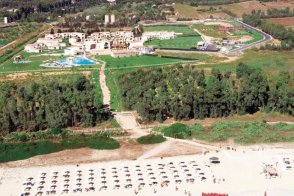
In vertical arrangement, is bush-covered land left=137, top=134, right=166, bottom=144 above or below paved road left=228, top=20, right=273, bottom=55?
below

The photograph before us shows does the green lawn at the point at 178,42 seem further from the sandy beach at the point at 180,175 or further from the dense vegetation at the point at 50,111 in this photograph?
the sandy beach at the point at 180,175

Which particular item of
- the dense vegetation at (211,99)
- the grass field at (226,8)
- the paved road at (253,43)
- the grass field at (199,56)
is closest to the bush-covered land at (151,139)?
the dense vegetation at (211,99)

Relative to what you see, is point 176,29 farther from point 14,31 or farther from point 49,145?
Result: point 49,145

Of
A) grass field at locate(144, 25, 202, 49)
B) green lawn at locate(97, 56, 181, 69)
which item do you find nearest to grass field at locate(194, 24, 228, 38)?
grass field at locate(144, 25, 202, 49)

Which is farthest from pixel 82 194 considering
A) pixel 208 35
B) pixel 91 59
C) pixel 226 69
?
pixel 208 35

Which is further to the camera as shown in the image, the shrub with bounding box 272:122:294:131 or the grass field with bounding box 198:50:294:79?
the grass field with bounding box 198:50:294:79

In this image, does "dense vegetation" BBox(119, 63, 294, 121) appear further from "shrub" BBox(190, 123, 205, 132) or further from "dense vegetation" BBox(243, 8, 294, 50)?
"dense vegetation" BBox(243, 8, 294, 50)
